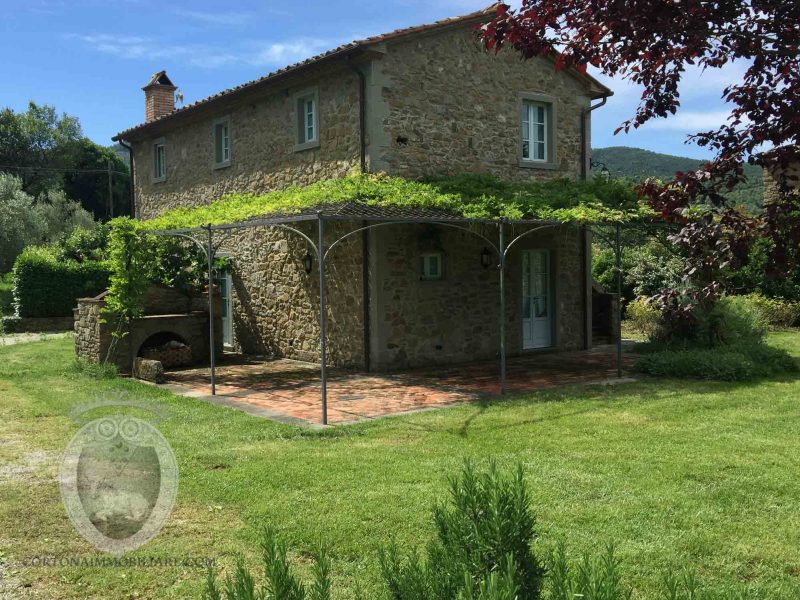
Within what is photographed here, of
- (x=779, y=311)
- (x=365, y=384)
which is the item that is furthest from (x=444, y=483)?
(x=779, y=311)

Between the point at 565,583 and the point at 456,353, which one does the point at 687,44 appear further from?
the point at 456,353

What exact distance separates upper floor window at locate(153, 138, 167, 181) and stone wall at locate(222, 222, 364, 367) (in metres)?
4.23

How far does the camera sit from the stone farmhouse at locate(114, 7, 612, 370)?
40.4 feet

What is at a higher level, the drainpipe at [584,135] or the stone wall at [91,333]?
the drainpipe at [584,135]

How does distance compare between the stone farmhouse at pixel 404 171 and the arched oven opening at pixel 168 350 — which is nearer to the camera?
the stone farmhouse at pixel 404 171

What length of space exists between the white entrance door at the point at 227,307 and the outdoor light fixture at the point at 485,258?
566cm

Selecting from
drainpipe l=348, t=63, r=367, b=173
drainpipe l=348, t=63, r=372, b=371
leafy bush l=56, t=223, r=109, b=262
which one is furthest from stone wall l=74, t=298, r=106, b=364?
leafy bush l=56, t=223, r=109, b=262

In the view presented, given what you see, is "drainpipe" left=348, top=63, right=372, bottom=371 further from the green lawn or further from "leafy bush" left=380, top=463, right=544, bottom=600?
"leafy bush" left=380, top=463, right=544, bottom=600

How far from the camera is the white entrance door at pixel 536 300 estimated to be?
14.6m

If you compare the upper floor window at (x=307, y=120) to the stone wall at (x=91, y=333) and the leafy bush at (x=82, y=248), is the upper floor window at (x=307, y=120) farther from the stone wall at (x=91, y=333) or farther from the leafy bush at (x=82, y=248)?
the leafy bush at (x=82, y=248)

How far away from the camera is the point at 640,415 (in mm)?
8406

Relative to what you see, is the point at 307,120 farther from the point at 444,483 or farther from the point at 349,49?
the point at 444,483

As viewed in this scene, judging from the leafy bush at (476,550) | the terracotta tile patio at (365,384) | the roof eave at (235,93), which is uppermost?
the roof eave at (235,93)

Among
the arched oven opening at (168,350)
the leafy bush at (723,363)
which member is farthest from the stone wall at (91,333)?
the leafy bush at (723,363)
